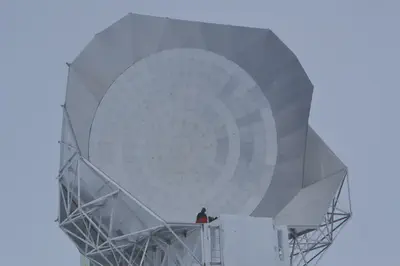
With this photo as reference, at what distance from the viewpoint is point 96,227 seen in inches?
1027

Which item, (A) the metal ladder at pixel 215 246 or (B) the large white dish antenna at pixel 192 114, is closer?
(A) the metal ladder at pixel 215 246

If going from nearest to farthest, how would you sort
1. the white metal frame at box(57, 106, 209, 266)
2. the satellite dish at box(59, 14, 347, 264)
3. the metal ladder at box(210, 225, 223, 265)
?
the metal ladder at box(210, 225, 223, 265)
the white metal frame at box(57, 106, 209, 266)
the satellite dish at box(59, 14, 347, 264)

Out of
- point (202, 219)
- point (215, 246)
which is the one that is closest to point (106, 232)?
point (202, 219)

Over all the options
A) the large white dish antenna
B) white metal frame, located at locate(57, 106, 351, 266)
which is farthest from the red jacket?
the large white dish antenna

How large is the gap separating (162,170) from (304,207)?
686 centimetres

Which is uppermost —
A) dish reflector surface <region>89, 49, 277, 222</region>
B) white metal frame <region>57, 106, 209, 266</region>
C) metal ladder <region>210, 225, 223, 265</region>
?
dish reflector surface <region>89, 49, 277, 222</region>

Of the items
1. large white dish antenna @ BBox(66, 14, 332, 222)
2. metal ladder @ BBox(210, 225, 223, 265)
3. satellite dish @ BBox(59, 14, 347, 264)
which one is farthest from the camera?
large white dish antenna @ BBox(66, 14, 332, 222)

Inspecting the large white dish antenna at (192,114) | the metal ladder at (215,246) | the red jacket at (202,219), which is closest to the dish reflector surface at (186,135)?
the large white dish antenna at (192,114)

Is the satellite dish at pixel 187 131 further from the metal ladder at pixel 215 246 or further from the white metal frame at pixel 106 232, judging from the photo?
the metal ladder at pixel 215 246

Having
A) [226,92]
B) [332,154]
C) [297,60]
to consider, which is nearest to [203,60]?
[226,92]

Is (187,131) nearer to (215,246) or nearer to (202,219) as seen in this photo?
(202,219)

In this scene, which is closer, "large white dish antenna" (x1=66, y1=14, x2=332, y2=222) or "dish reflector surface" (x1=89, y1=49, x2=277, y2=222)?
"large white dish antenna" (x1=66, y1=14, x2=332, y2=222)

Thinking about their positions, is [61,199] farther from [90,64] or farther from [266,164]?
[266,164]

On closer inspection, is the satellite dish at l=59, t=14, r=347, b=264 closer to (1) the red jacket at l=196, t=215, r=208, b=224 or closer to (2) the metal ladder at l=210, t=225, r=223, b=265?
(1) the red jacket at l=196, t=215, r=208, b=224
